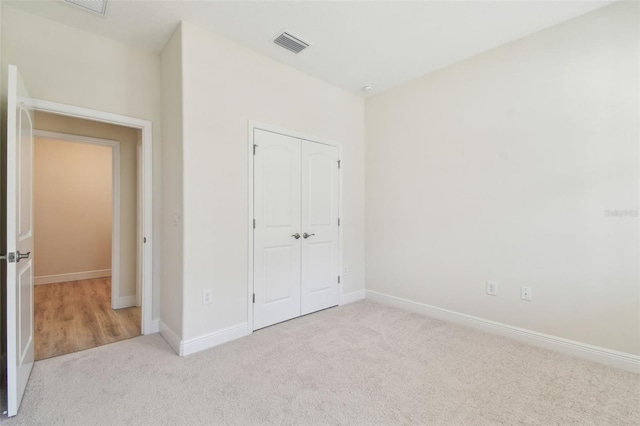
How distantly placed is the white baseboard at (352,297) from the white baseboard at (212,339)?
54.6 inches

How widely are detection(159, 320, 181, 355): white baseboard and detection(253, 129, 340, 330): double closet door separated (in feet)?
2.30

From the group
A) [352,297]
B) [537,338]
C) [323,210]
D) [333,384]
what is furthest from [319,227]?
[537,338]

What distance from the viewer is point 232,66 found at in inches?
107

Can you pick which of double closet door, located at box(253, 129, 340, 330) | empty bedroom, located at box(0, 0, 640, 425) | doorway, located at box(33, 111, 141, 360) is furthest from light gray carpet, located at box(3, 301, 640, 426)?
doorway, located at box(33, 111, 141, 360)

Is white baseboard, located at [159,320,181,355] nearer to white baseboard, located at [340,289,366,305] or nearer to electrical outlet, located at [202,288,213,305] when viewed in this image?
electrical outlet, located at [202,288,213,305]

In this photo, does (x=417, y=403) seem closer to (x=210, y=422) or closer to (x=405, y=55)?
(x=210, y=422)

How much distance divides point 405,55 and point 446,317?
9.20 feet

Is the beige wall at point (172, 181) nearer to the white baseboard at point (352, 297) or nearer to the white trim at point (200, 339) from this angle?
the white trim at point (200, 339)

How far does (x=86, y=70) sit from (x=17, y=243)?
1.65m

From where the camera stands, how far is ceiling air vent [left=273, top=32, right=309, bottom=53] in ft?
8.65

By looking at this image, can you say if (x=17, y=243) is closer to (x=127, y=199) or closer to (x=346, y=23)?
(x=127, y=199)

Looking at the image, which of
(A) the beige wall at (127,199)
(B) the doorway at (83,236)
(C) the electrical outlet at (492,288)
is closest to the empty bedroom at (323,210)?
(C) the electrical outlet at (492,288)

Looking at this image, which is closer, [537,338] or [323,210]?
[537,338]

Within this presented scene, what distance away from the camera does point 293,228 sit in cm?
321
